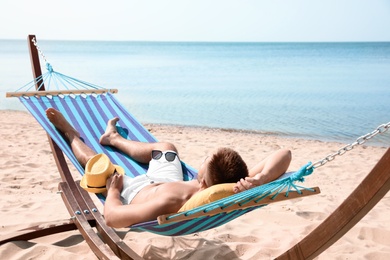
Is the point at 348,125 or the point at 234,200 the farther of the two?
the point at 348,125

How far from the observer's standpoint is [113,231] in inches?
113

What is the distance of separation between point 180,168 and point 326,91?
1234 centimetres

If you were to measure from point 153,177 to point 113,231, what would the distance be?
0.37 meters

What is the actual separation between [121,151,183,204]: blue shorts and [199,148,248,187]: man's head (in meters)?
0.54

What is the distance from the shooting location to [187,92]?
14.7 meters

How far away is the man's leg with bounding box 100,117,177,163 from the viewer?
127 inches

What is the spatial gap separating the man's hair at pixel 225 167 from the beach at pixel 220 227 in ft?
2.61

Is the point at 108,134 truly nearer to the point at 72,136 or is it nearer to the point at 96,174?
the point at 72,136

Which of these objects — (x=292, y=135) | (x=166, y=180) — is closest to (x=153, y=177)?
(x=166, y=180)

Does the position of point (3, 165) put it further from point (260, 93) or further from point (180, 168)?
point (260, 93)

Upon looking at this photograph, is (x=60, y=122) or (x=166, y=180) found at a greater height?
(x=60, y=122)

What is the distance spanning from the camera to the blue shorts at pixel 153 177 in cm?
266

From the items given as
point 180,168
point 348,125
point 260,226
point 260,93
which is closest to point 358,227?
point 260,226

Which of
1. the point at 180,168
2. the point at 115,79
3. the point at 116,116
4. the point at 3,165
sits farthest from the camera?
the point at 115,79
